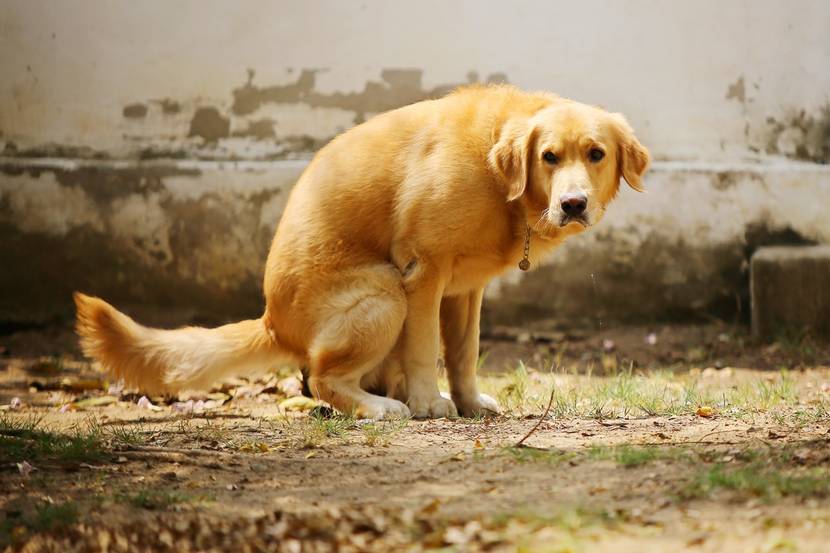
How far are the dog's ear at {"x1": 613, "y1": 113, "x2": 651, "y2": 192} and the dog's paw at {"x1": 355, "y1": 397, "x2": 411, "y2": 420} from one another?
1449 mm

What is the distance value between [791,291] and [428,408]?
11.2 ft

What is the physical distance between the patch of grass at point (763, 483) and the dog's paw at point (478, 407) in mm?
1916

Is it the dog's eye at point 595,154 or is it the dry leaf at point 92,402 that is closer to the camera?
the dog's eye at point 595,154

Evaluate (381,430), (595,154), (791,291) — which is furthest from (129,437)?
(791,291)

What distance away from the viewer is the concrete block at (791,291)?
7.37 meters

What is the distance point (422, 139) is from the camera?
5.09 metres

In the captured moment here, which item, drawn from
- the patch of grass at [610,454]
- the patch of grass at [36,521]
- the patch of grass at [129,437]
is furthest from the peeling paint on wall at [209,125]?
the patch of grass at [36,521]

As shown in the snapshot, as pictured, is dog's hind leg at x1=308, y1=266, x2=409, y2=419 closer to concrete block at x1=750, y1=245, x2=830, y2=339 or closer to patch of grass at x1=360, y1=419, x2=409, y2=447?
patch of grass at x1=360, y1=419, x2=409, y2=447

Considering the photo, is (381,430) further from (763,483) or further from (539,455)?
(763,483)

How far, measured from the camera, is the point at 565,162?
4.76 meters

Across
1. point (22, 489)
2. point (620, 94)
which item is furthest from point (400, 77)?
point (22, 489)

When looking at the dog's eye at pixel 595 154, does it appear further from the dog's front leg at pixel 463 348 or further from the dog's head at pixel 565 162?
the dog's front leg at pixel 463 348

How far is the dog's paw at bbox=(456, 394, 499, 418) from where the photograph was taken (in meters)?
5.26

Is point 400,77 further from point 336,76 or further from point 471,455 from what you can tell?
point 471,455
